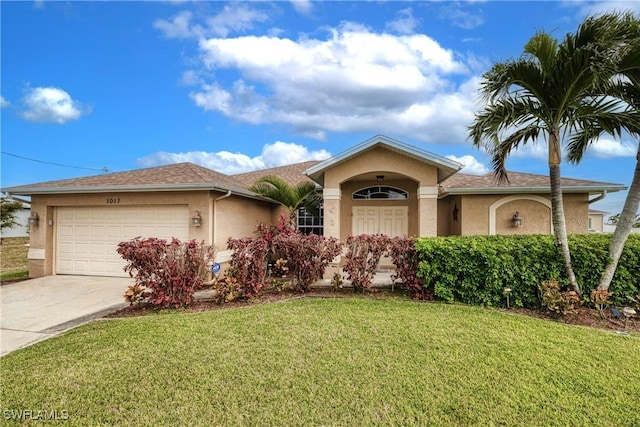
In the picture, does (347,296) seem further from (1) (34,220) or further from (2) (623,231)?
(1) (34,220)

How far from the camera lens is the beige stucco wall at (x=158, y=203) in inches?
398

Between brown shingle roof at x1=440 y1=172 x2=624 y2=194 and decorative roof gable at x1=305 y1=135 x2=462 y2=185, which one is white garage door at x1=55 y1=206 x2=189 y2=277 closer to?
decorative roof gable at x1=305 y1=135 x2=462 y2=185

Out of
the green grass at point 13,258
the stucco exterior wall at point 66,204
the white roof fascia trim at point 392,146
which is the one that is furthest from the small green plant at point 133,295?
the green grass at point 13,258

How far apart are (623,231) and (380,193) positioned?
753 centimetres

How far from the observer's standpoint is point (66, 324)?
6.43 meters

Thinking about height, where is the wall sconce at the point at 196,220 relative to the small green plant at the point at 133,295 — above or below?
above

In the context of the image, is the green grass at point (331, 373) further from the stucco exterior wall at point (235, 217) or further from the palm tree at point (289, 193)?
the palm tree at point (289, 193)

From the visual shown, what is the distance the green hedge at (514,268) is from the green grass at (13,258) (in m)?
15.4

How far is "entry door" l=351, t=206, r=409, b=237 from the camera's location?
1265 centimetres

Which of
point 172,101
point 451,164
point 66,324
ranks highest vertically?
point 172,101

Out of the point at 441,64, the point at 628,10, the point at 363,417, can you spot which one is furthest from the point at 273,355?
the point at 441,64

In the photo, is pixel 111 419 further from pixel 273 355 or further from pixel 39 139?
pixel 39 139

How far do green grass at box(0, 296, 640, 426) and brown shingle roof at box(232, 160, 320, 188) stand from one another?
11586 mm

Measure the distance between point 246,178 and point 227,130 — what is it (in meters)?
3.37
